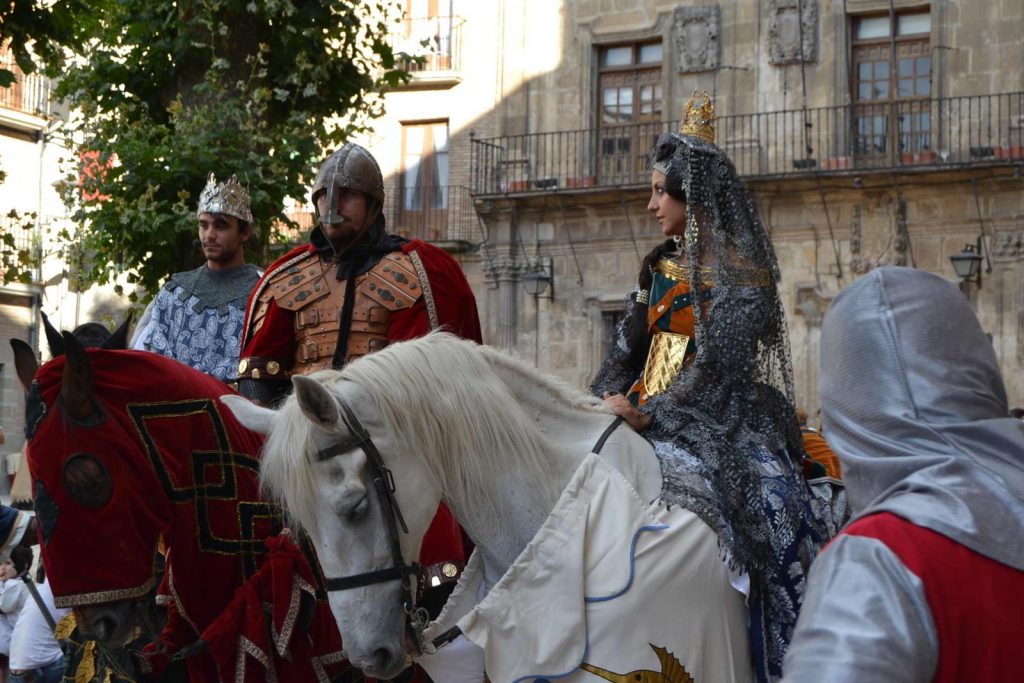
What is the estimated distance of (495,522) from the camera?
13.9ft

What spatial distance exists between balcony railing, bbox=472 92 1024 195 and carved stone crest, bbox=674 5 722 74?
1.03 m

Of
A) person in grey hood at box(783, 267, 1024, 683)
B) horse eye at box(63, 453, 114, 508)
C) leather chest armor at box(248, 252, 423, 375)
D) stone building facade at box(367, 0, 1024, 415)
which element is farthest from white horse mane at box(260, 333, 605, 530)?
stone building facade at box(367, 0, 1024, 415)

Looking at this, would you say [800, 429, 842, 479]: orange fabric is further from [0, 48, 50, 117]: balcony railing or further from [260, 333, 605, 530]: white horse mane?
[0, 48, 50, 117]: balcony railing

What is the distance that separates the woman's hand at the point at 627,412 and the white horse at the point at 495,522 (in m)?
0.24

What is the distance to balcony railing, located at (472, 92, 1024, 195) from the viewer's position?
23078 mm

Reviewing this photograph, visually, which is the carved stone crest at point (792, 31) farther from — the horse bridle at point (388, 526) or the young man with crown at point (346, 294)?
the horse bridle at point (388, 526)

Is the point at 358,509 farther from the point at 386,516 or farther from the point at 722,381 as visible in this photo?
the point at 722,381

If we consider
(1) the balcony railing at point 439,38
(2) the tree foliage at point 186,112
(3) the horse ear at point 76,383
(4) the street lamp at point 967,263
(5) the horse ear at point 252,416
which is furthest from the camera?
(1) the balcony railing at point 439,38

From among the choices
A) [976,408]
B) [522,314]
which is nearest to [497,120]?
[522,314]

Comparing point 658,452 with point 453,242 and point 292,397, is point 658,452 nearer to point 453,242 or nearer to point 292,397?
point 292,397

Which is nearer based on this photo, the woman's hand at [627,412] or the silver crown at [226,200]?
the woman's hand at [627,412]

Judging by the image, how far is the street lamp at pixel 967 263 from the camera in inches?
835

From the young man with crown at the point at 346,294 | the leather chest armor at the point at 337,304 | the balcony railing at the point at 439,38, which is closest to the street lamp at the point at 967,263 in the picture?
the balcony railing at the point at 439,38

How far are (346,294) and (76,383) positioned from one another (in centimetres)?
124
